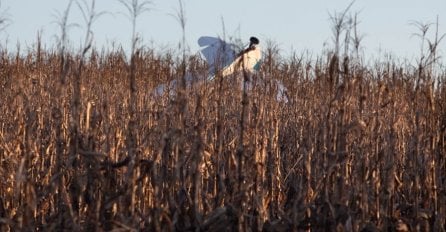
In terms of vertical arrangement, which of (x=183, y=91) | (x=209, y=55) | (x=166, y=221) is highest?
(x=209, y=55)

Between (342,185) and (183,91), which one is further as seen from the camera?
(342,185)

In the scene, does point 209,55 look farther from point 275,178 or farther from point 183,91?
point 183,91

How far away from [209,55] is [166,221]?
445 cm

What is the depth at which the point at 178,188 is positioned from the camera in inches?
99.9

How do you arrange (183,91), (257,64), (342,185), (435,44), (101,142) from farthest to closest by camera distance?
(257,64)
(101,142)
(435,44)
(342,185)
(183,91)

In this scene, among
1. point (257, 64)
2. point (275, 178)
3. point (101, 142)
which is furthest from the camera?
point (257, 64)

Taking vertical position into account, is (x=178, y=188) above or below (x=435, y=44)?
below

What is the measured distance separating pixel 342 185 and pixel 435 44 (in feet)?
2.07

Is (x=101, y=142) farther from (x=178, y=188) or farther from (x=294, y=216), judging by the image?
(x=294, y=216)

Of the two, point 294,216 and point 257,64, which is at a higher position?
point 257,64

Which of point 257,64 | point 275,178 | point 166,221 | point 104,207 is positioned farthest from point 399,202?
point 257,64

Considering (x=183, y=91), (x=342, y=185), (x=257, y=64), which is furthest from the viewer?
(x=257, y=64)

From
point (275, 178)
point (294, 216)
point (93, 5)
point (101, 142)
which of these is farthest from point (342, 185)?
point (101, 142)

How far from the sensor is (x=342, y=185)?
2.27m
